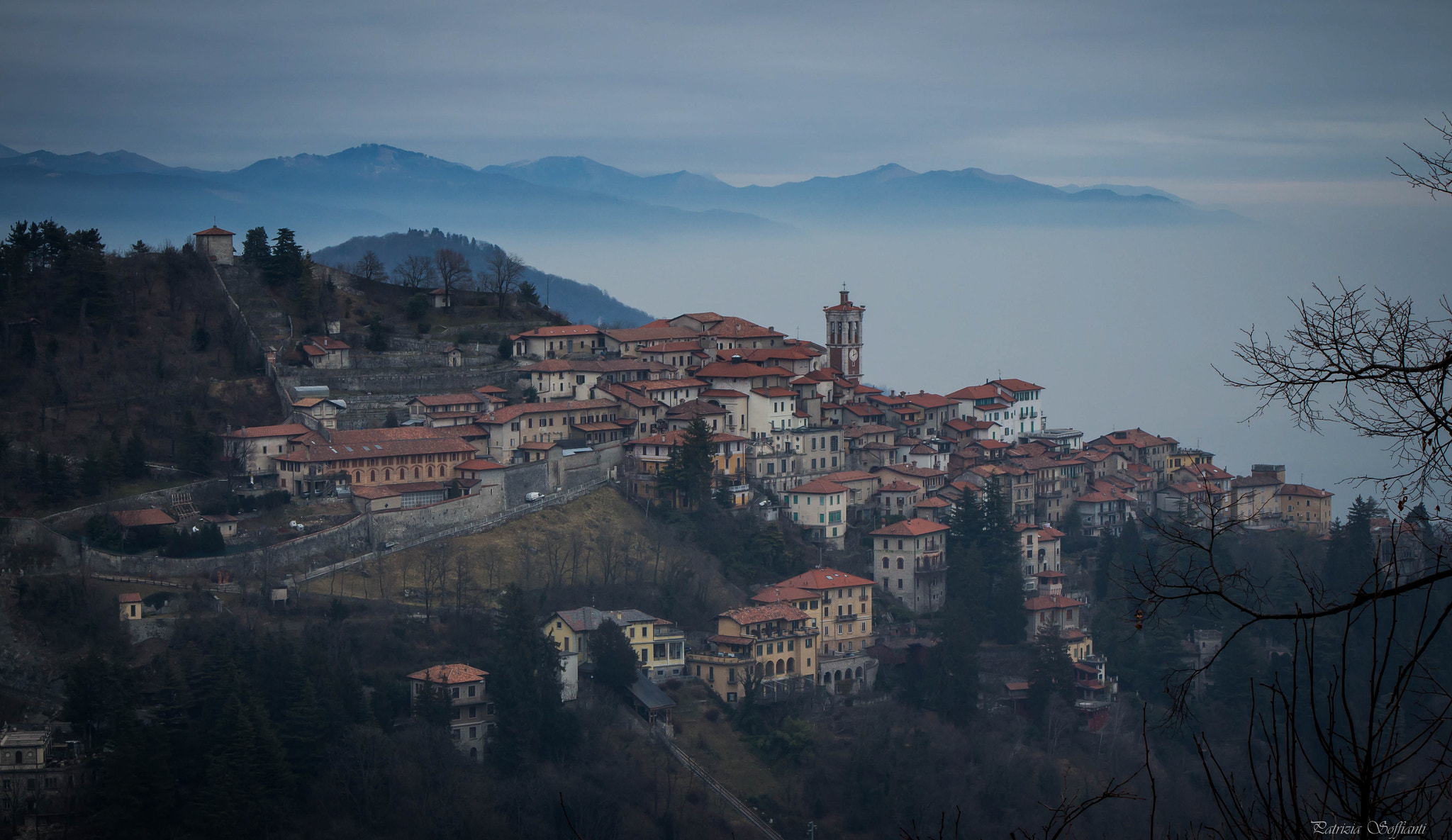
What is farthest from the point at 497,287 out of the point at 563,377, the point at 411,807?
the point at 411,807

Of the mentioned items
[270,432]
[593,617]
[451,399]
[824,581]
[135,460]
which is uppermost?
[451,399]

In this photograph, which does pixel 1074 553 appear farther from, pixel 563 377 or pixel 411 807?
pixel 411 807

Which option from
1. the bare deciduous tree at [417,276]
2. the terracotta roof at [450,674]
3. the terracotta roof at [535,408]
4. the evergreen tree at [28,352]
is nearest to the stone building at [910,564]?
the terracotta roof at [535,408]

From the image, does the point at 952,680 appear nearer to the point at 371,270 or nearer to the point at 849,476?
the point at 849,476

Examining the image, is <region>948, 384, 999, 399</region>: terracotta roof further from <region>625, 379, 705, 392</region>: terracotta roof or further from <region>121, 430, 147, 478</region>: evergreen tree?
<region>121, 430, 147, 478</region>: evergreen tree

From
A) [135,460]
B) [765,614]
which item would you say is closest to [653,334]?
[765,614]

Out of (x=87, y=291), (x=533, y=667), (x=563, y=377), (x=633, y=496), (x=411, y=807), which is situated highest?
(x=87, y=291)

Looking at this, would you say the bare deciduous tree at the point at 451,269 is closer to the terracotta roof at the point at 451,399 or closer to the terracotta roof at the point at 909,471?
the terracotta roof at the point at 451,399
